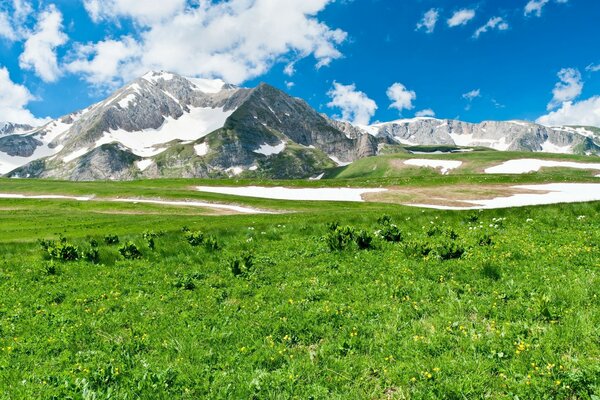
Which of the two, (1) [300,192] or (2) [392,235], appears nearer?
(2) [392,235]

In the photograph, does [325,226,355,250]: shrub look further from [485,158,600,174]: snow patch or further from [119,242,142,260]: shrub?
[485,158,600,174]: snow patch

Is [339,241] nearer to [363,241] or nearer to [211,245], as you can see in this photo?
[363,241]

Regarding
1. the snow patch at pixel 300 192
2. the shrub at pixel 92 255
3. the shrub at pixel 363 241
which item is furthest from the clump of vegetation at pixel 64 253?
the snow patch at pixel 300 192

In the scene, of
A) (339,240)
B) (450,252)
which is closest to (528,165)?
(339,240)

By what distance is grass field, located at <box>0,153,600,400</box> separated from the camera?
322 inches

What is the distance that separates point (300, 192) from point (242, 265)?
75940 mm

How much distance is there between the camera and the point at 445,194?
75.9 meters

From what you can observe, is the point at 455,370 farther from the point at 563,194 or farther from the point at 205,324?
the point at 563,194

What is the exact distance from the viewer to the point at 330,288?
47.3 feet

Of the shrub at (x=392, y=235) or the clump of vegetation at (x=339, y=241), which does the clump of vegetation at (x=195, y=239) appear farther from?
the shrub at (x=392, y=235)

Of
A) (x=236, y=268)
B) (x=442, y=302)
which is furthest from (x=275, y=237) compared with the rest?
(x=442, y=302)

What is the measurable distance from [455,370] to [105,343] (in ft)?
31.2

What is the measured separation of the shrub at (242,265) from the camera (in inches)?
677

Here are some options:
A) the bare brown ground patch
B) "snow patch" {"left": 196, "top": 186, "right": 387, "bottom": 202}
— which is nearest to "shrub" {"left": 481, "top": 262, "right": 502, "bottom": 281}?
the bare brown ground patch
